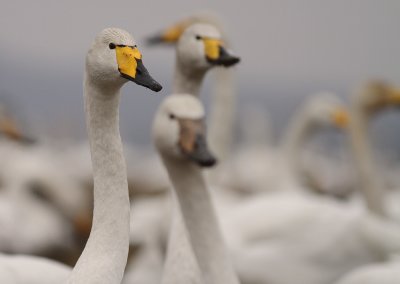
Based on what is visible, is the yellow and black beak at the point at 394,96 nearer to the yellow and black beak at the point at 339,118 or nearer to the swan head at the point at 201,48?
the yellow and black beak at the point at 339,118

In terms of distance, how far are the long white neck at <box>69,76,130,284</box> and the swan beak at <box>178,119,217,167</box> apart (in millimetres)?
755

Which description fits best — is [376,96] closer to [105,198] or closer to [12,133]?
[12,133]

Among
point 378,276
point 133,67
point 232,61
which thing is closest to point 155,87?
point 133,67

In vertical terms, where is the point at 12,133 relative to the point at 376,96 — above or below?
above

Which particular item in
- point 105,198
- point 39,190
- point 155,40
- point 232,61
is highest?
point 39,190

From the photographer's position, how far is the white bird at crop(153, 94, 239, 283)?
4.35m

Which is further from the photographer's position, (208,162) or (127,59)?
(208,162)

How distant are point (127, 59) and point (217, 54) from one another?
1.61 metres

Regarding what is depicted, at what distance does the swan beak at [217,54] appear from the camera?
4598mm

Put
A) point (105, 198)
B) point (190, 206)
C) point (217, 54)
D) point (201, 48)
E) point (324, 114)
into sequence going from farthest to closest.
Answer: point (324, 114) < point (201, 48) < point (217, 54) < point (190, 206) < point (105, 198)

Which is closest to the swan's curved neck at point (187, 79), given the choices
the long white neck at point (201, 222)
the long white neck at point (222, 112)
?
the long white neck at point (201, 222)

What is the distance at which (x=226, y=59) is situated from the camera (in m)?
4.62

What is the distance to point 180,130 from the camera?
4.42 metres

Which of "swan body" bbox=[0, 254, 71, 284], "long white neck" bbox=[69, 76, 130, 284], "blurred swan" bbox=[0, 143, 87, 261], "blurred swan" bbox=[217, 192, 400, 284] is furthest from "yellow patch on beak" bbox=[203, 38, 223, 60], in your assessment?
"blurred swan" bbox=[0, 143, 87, 261]
